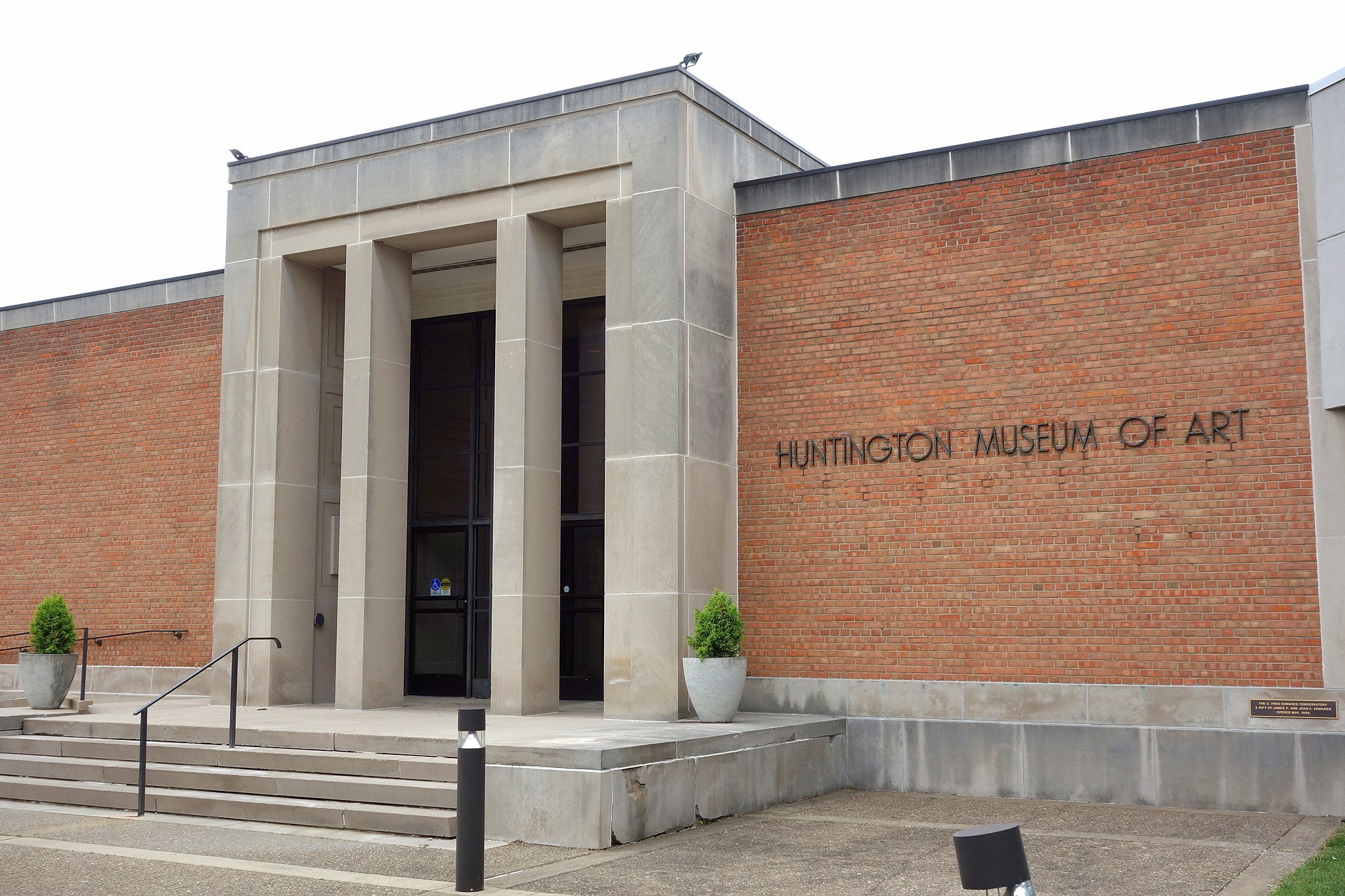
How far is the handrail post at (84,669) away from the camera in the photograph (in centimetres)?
1565

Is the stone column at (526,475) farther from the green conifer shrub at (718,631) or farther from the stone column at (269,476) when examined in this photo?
the stone column at (269,476)

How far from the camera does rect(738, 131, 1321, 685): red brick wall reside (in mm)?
11656

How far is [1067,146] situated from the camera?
12.7 meters

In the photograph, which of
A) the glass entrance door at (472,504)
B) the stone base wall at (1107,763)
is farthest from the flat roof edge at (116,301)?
the stone base wall at (1107,763)

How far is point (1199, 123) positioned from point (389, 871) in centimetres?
990

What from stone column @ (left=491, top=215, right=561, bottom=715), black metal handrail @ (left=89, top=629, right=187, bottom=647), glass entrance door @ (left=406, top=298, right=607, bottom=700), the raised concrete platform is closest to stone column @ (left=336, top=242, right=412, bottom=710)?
the raised concrete platform

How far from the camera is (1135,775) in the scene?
38.2 feet

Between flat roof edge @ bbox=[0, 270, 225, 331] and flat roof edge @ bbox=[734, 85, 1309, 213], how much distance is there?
26.6 ft

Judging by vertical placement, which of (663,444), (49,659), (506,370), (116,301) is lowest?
(49,659)

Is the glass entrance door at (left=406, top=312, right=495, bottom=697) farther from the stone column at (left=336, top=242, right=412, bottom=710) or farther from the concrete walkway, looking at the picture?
the concrete walkway

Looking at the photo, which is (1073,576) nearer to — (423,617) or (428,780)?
(428,780)

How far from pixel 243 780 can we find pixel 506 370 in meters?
5.38

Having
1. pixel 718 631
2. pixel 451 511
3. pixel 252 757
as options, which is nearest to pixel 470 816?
pixel 252 757

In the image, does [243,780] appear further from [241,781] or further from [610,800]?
[610,800]
